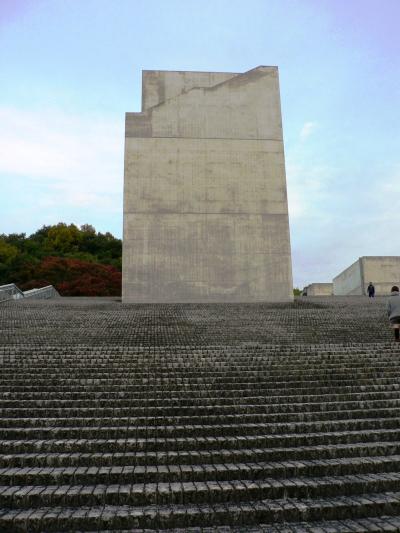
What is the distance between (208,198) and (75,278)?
17.1 metres

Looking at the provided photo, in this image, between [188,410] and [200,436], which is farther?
[188,410]

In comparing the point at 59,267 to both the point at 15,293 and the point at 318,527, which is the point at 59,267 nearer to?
the point at 15,293

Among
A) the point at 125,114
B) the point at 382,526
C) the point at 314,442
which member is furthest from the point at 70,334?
the point at 125,114

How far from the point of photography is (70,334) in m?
9.45

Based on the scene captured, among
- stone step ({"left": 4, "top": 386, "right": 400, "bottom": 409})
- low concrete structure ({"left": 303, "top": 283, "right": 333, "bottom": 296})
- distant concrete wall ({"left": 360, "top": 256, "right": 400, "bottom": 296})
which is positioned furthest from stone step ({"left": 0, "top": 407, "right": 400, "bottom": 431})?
low concrete structure ({"left": 303, "top": 283, "right": 333, "bottom": 296})

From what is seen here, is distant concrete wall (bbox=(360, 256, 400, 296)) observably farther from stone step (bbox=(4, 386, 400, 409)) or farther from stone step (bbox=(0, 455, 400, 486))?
stone step (bbox=(0, 455, 400, 486))

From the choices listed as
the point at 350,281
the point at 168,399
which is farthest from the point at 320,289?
the point at 168,399

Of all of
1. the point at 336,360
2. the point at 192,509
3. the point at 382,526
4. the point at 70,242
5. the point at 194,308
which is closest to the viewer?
the point at 382,526

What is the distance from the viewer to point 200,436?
14.5 feet

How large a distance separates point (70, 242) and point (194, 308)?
108 feet

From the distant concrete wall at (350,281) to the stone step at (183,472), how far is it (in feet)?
72.0

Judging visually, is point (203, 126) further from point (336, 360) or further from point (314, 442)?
point (314, 442)

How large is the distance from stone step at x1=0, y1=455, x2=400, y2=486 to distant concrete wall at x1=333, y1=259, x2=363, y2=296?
864 inches

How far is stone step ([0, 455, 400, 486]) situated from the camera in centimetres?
360
